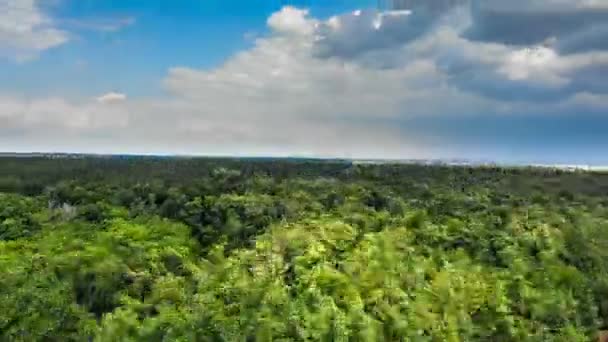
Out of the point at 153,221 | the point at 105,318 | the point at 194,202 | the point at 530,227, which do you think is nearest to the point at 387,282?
the point at 105,318

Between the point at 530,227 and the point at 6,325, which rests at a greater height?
the point at 530,227

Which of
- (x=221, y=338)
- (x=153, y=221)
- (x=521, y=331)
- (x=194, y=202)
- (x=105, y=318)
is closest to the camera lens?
(x=221, y=338)

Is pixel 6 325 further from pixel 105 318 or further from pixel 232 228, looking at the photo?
pixel 232 228

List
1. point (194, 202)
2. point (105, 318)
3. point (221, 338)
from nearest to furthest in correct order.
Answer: point (221, 338)
point (105, 318)
point (194, 202)

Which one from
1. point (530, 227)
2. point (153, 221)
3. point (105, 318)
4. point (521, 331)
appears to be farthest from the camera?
point (153, 221)

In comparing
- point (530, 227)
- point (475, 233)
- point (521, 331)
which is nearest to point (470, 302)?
point (521, 331)

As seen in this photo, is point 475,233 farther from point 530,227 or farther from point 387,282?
point 387,282

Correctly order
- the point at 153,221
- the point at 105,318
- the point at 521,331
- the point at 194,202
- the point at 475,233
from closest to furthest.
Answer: the point at 105,318 < the point at 521,331 < the point at 475,233 < the point at 153,221 < the point at 194,202

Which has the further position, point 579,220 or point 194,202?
point 194,202

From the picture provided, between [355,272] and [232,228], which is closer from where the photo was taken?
[355,272]
